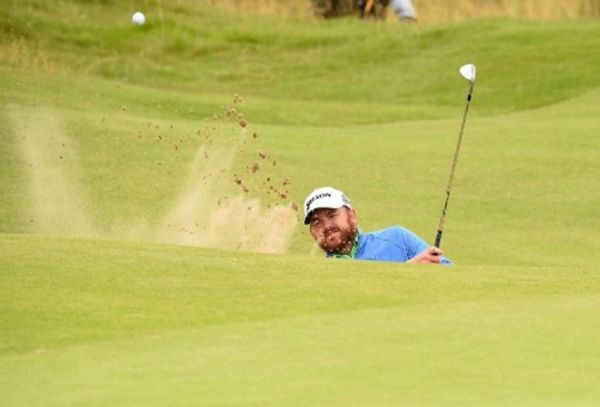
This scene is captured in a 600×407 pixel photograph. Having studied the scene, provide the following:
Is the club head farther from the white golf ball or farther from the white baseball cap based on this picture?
the white golf ball

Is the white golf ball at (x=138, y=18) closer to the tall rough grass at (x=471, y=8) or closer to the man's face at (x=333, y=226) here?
the tall rough grass at (x=471, y=8)

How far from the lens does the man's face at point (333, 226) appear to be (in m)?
10.2

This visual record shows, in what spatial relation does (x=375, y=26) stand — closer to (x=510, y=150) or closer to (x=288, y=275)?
(x=510, y=150)

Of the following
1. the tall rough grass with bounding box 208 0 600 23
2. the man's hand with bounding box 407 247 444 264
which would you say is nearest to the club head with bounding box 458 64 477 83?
the man's hand with bounding box 407 247 444 264

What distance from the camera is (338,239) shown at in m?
10.2

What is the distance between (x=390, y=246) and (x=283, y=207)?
5.18 metres

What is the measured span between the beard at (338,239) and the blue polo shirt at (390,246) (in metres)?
0.06

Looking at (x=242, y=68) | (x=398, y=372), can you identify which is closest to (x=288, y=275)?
(x=398, y=372)

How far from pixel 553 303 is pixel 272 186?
8423mm

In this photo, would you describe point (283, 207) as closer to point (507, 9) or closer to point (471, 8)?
point (507, 9)

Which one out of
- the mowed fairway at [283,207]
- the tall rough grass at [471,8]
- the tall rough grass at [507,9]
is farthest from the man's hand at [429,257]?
the tall rough grass at [471,8]

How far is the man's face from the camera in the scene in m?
10.2

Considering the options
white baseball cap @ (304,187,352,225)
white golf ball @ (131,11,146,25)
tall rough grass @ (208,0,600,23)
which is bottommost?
white baseball cap @ (304,187,352,225)

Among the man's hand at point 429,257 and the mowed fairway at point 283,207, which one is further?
the man's hand at point 429,257
